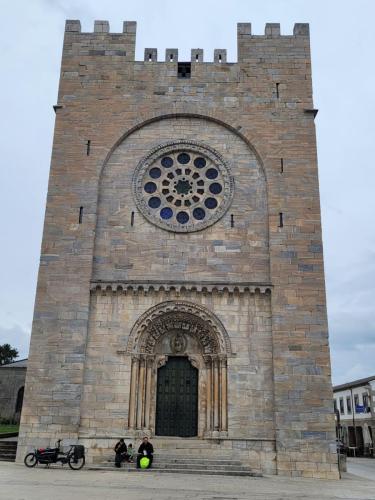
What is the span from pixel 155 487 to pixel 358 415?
33899mm

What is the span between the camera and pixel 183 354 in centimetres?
1603

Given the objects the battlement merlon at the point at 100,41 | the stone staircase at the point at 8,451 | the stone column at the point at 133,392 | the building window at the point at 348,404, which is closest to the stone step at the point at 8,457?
the stone staircase at the point at 8,451

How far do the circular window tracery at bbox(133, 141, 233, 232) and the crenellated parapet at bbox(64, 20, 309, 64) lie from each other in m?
3.74

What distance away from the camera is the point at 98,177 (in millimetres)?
17312

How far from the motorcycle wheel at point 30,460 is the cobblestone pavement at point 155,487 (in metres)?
0.21

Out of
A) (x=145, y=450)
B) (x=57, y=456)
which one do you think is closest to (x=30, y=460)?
(x=57, y=456)

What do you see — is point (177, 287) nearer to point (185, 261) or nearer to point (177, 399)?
point (185, 261)

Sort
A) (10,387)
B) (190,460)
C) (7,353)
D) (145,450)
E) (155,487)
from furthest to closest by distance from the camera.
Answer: (7,353) < (10,387) < (190,460) < (145,450) < (155,487)

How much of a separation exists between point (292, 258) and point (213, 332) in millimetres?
3407

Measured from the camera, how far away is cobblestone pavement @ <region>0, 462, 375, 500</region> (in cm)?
862

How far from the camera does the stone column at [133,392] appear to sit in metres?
14.9

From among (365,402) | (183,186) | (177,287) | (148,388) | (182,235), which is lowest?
(148,388)

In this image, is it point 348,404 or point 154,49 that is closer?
point 154,49

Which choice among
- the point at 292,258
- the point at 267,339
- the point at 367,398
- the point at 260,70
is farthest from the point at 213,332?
the point at 367,398
